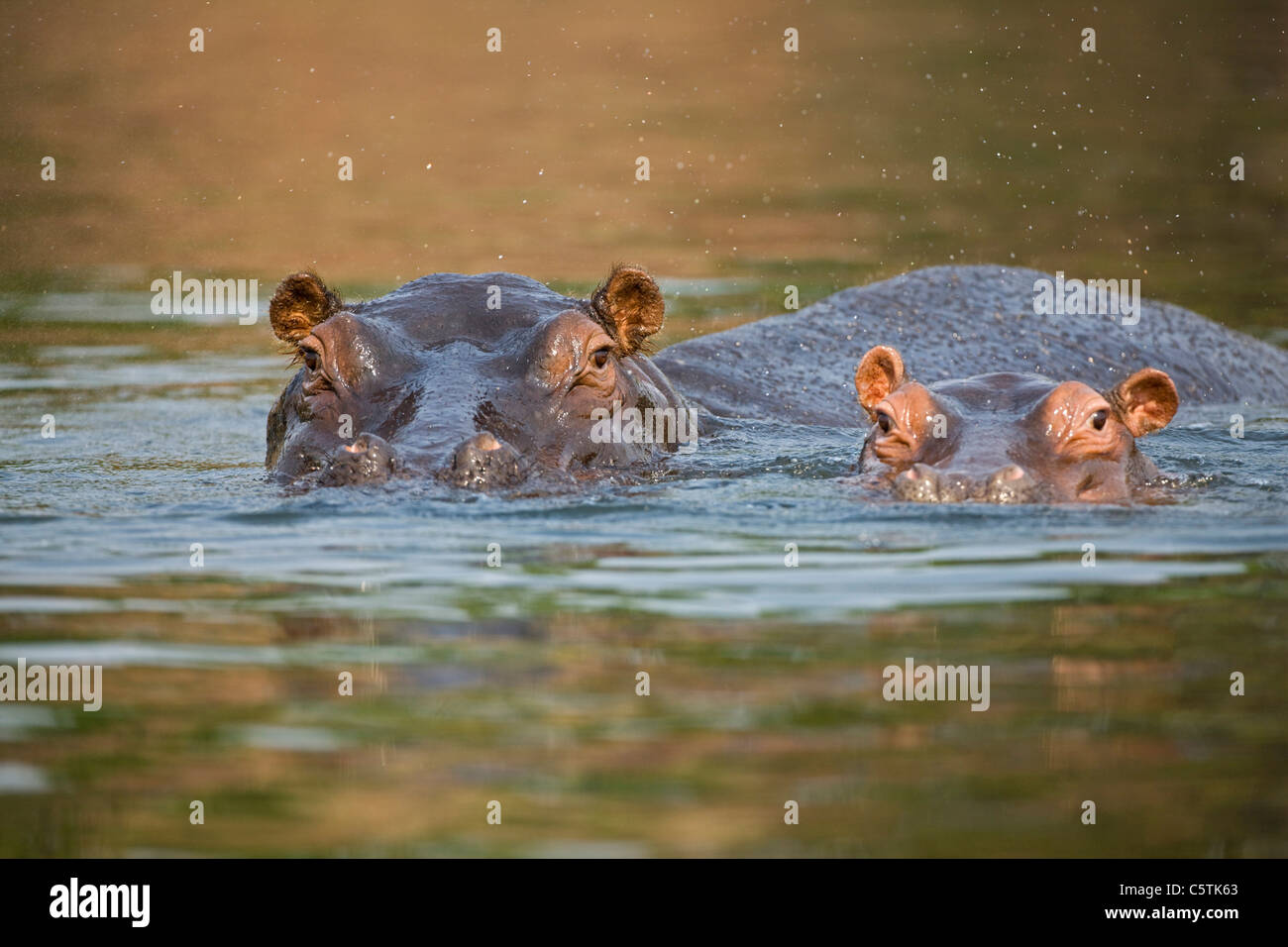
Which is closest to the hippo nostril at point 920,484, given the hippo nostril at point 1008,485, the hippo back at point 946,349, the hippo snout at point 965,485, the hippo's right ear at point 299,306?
→ the hippo snout at point 965,485

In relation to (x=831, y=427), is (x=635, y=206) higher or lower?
higher

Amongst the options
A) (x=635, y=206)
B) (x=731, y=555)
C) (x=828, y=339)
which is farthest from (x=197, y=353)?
(x=731, y=555)

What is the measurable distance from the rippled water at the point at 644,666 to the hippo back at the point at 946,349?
237 centimetres

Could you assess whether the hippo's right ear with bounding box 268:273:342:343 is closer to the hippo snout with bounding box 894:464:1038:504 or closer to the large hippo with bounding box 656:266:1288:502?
the large hippo with bounding box 656:266:1288:502

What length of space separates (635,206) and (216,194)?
5.60 meters

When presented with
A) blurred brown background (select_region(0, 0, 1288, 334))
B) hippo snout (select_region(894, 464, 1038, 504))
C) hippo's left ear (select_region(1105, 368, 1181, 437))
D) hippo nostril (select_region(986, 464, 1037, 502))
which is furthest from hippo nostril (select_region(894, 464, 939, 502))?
blurred brown background (select_region(0, 0, 1288, 334))

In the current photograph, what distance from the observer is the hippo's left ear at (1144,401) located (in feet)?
34.4

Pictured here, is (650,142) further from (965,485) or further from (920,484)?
(965,485)
